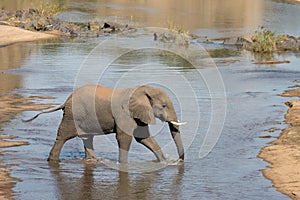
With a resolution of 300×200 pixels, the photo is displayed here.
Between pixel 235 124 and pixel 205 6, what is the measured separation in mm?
42074

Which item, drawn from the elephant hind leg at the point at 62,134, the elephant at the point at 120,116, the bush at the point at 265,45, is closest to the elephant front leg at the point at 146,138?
the elephant at the point at 120,116

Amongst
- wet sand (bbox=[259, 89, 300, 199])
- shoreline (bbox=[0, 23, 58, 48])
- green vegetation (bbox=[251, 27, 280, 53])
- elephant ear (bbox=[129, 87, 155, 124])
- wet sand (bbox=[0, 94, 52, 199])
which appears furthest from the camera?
shoreline (bbox=[0, 23, 58, 48])

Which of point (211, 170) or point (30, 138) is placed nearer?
point (211, 170)

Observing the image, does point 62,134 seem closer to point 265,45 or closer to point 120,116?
point 120,116

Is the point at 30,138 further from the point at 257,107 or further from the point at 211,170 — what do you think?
the point at 257,107

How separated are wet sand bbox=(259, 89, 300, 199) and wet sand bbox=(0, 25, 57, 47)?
1917 centimetres

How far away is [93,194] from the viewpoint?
10.1 meters

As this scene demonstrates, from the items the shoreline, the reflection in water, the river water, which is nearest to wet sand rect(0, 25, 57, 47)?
the shoreline

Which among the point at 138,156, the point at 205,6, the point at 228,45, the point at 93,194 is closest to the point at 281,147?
the point at 138,156

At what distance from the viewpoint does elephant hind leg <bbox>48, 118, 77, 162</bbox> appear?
11766 millimetres

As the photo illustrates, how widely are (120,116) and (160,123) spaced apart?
4.41m

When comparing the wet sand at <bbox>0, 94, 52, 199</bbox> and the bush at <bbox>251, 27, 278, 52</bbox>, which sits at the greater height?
the bush at <bbox>251, 27, 278, 52</bbox>

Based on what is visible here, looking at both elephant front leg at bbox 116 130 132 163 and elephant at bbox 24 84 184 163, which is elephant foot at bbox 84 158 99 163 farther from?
elephant front leg at bbox 116 130 132 163

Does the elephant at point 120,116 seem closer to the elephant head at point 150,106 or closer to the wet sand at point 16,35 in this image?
the elephant head at point 150,106
